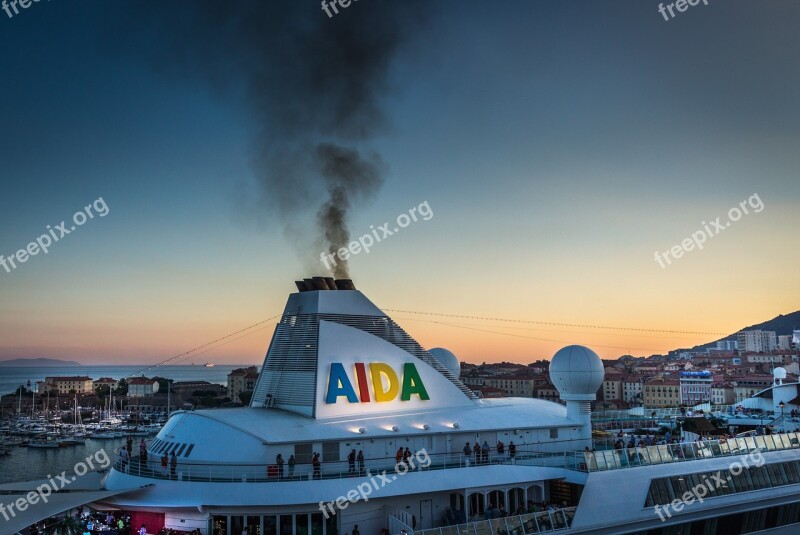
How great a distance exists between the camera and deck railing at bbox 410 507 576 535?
20.8 m

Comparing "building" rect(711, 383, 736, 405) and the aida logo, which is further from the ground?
the aida logo

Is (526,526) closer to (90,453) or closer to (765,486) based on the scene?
(765,486)

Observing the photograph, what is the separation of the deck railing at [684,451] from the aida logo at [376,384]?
22.1ft

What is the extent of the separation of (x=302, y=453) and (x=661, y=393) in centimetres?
13802

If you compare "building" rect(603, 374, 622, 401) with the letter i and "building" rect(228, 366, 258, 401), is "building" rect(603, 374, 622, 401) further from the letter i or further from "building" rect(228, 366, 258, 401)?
the letter i

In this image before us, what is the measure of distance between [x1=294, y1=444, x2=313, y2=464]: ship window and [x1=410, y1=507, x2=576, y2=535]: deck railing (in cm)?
441

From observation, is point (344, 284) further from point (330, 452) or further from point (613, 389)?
point (613, 389)

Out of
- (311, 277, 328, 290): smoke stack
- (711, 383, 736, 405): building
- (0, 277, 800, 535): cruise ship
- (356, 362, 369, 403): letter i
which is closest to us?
(0, 277, 800, 535): cruise ship

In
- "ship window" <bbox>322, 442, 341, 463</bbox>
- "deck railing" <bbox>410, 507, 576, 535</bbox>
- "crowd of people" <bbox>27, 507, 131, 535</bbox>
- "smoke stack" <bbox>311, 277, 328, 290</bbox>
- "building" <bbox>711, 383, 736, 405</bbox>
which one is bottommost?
"building" <bbox>711, 383, 736, 405</bbox>

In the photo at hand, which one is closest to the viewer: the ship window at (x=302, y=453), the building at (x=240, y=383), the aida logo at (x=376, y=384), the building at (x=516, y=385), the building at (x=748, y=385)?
the ship window at (x=302, y=453)

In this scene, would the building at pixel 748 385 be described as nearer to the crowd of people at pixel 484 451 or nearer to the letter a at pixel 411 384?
the crowd of people at pixel 484 451

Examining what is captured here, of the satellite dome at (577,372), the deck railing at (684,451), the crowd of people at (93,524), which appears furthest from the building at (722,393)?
the crowd of people at (93,524)

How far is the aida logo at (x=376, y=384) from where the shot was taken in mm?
24328

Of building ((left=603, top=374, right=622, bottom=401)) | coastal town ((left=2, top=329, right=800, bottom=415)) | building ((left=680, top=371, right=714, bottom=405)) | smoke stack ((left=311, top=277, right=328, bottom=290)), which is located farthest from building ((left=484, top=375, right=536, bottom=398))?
smoke stack ((left=311, top=277, right=328, bottom=290))
